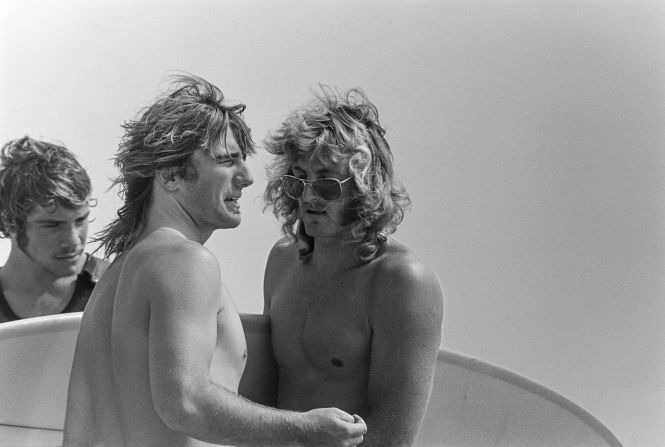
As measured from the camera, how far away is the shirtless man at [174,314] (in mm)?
1838

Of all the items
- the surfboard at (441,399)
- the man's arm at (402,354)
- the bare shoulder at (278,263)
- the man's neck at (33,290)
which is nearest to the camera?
the man's arm at (402,354)

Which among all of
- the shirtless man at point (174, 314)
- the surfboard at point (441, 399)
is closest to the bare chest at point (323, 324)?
the shirtless man at point (174, 314)

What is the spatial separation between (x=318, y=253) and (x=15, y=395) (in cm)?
119

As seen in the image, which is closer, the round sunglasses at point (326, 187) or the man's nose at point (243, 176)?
the man's nose at point (243, 176)

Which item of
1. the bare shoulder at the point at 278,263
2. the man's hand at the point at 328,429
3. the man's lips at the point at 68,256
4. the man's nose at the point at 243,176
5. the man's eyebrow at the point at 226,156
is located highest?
the man's eyebrow at the point at 226,156

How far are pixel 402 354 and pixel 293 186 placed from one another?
50cm

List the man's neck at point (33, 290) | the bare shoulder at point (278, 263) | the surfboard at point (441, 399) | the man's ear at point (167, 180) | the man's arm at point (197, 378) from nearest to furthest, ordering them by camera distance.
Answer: the man's arm at point (197, 378) < the man's ear at point (167, 180) < the bare shoulder at point (278, 263) < the surfboard at point (441, 399) < the man's neck at point (33, 290)

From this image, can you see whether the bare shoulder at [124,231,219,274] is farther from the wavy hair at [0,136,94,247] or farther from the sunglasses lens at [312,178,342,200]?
the wavy hair at [0,136,94,247]

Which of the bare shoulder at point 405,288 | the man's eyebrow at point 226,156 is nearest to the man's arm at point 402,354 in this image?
the bare shoulder at point 405,288

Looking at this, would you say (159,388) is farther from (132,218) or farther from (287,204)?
(287,204)

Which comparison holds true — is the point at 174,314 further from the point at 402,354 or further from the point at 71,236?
the point at 71,236

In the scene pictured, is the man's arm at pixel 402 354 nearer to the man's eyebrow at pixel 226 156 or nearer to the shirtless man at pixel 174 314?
the shirtless man at pixel 174 314

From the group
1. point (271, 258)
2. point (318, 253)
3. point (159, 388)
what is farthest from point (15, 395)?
point (159, 388)

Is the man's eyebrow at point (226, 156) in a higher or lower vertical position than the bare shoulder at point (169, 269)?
higher
